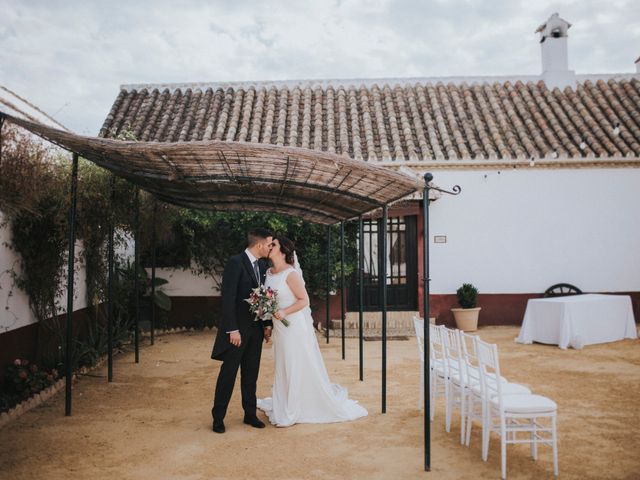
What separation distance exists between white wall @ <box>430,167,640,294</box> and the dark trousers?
7607mm

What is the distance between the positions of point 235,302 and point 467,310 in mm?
7676

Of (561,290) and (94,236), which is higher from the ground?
(94,236)

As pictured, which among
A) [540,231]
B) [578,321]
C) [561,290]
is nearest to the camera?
[578,321]

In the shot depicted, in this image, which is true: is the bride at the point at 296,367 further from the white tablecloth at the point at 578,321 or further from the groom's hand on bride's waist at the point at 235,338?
the white tablecloth at the point at 578,321

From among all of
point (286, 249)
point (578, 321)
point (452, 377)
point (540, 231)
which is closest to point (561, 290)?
point (540, 231)

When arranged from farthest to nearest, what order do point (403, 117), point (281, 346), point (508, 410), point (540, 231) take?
point (403, 117)
point (540, 231)
point (281, 346)
point (508, 410)

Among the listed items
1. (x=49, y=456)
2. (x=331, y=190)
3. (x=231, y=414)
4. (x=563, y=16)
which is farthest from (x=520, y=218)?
(x=49, y=456)

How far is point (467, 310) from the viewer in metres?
11.7

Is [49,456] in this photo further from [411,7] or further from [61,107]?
[411,7]

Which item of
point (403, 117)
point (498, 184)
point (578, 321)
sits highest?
point (403, 117)

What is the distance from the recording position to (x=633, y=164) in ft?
39.8

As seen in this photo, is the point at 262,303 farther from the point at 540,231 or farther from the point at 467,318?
the point at 540,231

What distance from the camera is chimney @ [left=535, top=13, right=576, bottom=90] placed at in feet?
48.2

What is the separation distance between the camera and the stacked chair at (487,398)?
4.04 metres
